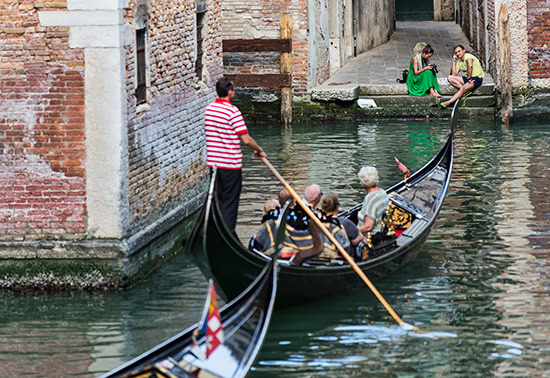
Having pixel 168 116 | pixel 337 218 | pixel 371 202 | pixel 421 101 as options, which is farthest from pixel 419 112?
pixel 337 218

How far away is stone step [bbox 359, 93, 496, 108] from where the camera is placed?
1559cm

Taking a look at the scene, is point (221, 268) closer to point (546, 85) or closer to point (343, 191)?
point (343, 191)

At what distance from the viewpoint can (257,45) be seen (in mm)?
15781

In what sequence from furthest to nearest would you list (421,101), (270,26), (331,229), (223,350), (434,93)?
(270,26) → (421,101) → (434,93) → (331,229) → (223,350)

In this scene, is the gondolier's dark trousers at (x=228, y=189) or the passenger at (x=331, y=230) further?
the gondolier's dark trousers at (x=228, y=189)

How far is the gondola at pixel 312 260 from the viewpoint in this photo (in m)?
6.36

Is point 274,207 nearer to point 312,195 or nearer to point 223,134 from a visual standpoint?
point 312,195

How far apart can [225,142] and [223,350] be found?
2.47m

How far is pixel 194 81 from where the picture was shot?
9.60m

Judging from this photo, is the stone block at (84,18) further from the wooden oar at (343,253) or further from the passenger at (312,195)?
the passenger at (312,195)

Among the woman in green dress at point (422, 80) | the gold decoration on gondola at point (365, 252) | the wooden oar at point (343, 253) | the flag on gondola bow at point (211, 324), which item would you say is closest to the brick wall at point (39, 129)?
the wooden oar at point (343, 253)

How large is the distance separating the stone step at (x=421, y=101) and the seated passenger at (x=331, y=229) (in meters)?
8.29

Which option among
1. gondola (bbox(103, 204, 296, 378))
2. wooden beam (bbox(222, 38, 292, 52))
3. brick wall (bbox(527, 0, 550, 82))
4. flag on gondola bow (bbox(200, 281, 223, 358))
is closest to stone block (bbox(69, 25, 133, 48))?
gondola (bbox(103, 204, 296, 378))

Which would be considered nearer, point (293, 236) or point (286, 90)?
point (293, 236)
